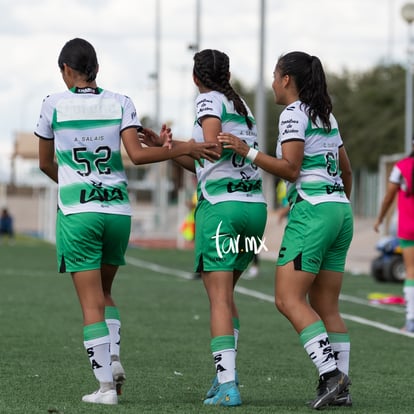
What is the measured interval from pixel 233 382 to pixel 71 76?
1985 mm

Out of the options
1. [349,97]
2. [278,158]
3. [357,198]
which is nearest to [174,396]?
[278,158]

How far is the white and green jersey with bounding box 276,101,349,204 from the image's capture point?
7.17 metres

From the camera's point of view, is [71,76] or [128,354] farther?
[128,354]

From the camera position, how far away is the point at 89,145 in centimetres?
719

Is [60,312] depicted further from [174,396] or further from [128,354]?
[174,396]

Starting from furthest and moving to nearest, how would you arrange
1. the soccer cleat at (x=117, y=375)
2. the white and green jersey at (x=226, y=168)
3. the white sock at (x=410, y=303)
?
the white sock at (x=410, y=303) < the soccer cleat at (x=117, y=375) < the white and green jersey at (x=226, y=168)

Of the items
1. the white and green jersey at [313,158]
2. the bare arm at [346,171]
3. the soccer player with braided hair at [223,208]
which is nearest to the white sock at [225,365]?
the soccer player with braided hair at [223,208]

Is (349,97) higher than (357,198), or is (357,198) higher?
(349,97)

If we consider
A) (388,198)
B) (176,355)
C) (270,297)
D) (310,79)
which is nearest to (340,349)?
(310,79)

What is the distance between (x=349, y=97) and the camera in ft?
234

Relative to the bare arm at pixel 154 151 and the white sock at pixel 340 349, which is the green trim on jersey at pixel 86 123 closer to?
the bare arm at pixel 154 151

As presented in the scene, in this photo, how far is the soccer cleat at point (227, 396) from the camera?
712 cm

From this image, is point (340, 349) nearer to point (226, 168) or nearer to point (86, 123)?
point (226, 168)

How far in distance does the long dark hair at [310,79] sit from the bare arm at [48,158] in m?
1.41
